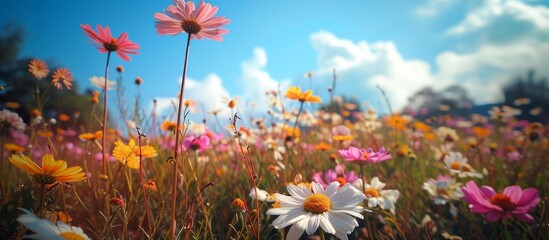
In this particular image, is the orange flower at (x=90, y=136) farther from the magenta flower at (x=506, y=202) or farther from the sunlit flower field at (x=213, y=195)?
the magenta flower at (x=506, y=202)

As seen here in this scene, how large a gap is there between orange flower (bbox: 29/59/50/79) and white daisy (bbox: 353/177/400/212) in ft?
4.10

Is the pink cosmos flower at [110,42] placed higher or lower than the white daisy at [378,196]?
higher

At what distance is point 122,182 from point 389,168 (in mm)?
1503

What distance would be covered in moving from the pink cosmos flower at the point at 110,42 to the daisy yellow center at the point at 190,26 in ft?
0.72

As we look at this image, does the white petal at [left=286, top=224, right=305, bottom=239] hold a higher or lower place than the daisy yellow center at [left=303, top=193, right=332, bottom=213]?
lower

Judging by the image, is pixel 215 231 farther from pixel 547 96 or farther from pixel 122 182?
pixel 547 96

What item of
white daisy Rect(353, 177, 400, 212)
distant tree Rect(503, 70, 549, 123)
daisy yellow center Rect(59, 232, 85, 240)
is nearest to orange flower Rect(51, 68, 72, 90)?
daisy yellow center Rect(59, 232, 85, 240)

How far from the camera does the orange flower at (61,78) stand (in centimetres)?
106

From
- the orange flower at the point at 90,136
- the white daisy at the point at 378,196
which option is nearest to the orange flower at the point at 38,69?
the orange flower at the point at 90,136

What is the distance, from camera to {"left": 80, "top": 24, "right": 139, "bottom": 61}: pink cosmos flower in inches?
29.0

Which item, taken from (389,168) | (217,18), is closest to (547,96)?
(389,168)

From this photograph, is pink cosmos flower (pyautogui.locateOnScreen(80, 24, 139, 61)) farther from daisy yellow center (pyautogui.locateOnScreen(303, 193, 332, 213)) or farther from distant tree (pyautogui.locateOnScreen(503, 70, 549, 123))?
distant tree (pyautogui.locateOnScreen(503, 70, 549, 123))

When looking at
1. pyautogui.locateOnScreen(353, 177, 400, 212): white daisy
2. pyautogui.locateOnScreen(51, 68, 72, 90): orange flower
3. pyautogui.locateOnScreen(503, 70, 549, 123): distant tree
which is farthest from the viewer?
pyautogui.locateOnScreen(503, 70, 549, 123): distant tree

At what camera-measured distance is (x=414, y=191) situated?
133 cm
